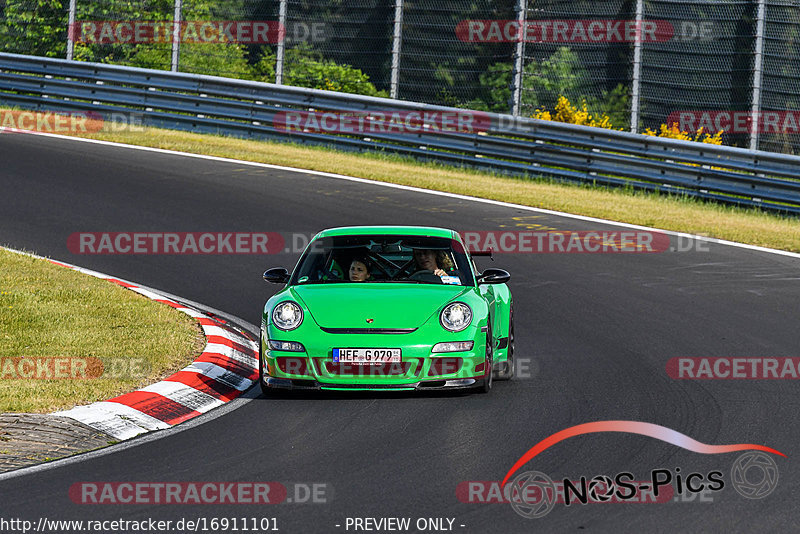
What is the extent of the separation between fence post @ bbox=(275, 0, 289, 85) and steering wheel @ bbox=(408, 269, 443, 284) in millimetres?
15029

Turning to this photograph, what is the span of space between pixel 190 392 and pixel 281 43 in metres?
16.0

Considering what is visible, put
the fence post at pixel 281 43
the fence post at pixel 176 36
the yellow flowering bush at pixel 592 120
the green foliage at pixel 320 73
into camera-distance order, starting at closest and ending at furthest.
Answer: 1. the yellow flowering bush at pixel 592 120
2. the fence post at pixel 281 43
3. the green foliage at pixel 320 73
4. the fence post at pixel 176 36

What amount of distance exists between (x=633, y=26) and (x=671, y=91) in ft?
4.58

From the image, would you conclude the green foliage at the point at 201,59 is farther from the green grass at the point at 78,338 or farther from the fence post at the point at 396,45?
the green grass at the point at 78,338

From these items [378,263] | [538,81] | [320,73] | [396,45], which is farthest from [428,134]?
[378,263]

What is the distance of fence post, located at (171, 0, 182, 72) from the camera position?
939 inches

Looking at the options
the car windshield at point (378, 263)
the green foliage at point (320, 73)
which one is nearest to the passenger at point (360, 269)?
the car windshield at point (378, 263)

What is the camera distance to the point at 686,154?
19.2 metres

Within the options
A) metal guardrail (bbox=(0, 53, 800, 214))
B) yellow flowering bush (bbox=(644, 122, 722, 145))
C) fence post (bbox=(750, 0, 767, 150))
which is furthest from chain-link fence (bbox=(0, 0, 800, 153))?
metal guardrail (bbox=(0, 53, 800, 214))

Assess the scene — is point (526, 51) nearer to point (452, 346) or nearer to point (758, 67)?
point (758, 67)

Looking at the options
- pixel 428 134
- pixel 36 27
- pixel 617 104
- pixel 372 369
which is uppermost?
pixel 36 27

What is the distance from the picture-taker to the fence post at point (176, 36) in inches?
939

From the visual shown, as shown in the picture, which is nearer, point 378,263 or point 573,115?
point 378,263

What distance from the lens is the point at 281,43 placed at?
2339cm
